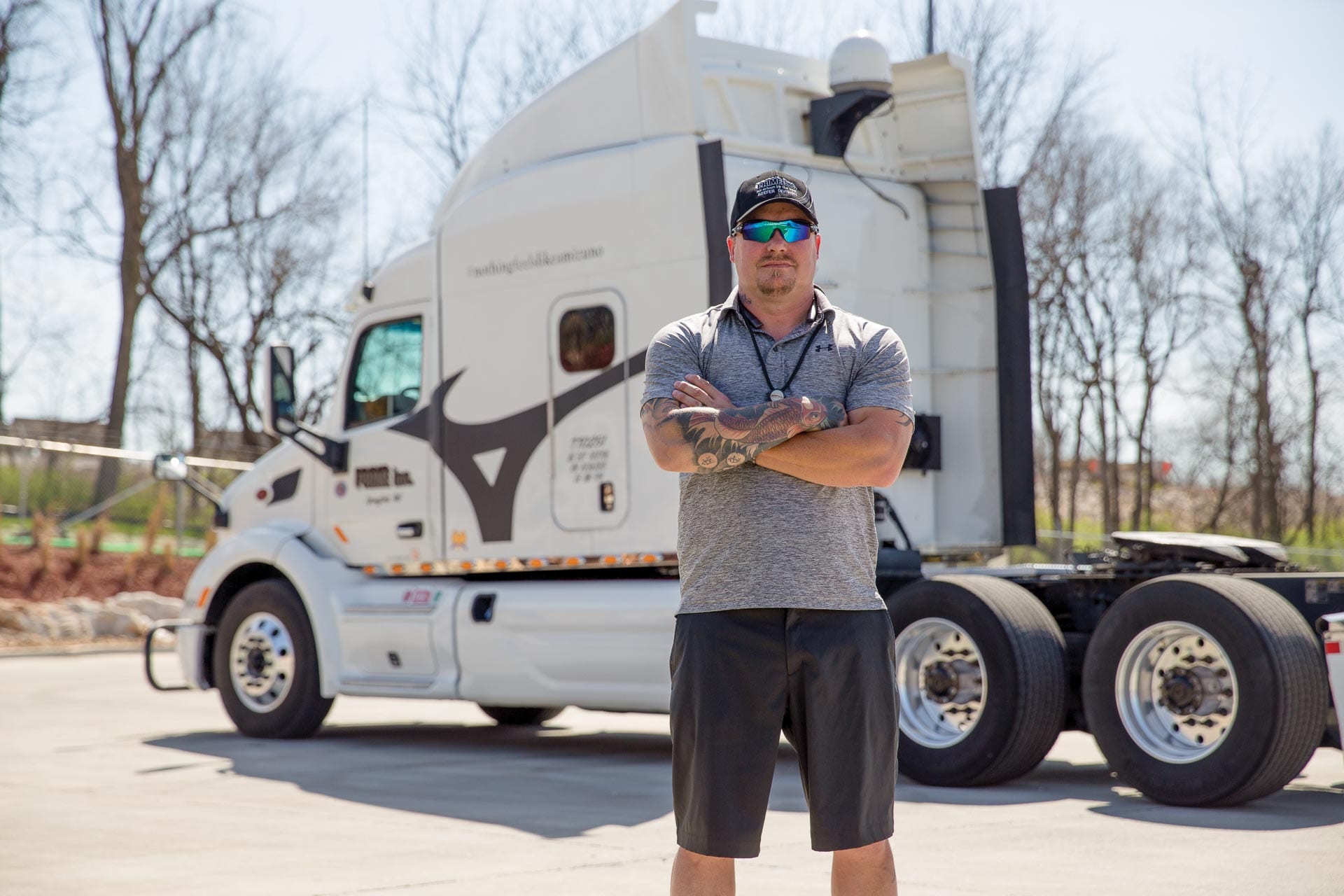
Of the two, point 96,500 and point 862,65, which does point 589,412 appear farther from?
point 96,500

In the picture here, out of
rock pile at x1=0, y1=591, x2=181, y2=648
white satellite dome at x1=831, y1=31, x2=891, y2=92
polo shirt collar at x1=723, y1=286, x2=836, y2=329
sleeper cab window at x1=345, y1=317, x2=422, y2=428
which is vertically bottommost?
rock pile at x1=0, y1=591, x2=181, y2=648

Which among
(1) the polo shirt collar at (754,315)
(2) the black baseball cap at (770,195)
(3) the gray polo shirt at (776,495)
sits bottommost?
(3) the gray polo shirt at (776,495)

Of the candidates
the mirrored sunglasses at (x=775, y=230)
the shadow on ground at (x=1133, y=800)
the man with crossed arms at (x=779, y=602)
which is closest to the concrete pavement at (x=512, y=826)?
the shadow on ground at (x=1133, y=800)

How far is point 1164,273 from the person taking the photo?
2655 centimetres

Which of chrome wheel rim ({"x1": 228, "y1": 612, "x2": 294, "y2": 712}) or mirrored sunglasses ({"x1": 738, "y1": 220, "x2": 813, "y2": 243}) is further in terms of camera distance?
chrome wheel rim ({"x1": 228, "y1": 612, "x2": 294, "y2": 712})

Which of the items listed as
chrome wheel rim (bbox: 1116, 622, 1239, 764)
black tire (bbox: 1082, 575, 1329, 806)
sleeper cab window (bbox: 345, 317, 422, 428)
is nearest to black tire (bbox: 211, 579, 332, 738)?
sleeper cab window (bbox: 345, 317, 422, 428)

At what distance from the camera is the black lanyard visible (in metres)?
3.57

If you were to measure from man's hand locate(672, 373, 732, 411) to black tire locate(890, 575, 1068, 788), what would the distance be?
3.98 meters

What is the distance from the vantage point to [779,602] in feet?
11.2

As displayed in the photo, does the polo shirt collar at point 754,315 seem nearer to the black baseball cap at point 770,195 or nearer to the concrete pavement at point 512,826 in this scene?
the black baseball cap at point 770,195

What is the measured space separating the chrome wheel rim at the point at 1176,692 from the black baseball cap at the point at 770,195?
3.90 m

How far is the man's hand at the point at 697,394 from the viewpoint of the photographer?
3.52 metres

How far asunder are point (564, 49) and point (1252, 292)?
40.8ft

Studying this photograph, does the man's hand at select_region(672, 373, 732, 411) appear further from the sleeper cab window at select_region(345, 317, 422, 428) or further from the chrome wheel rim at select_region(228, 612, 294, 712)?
the chrome wheel rim at select_region(228, 612, 294, 712)
